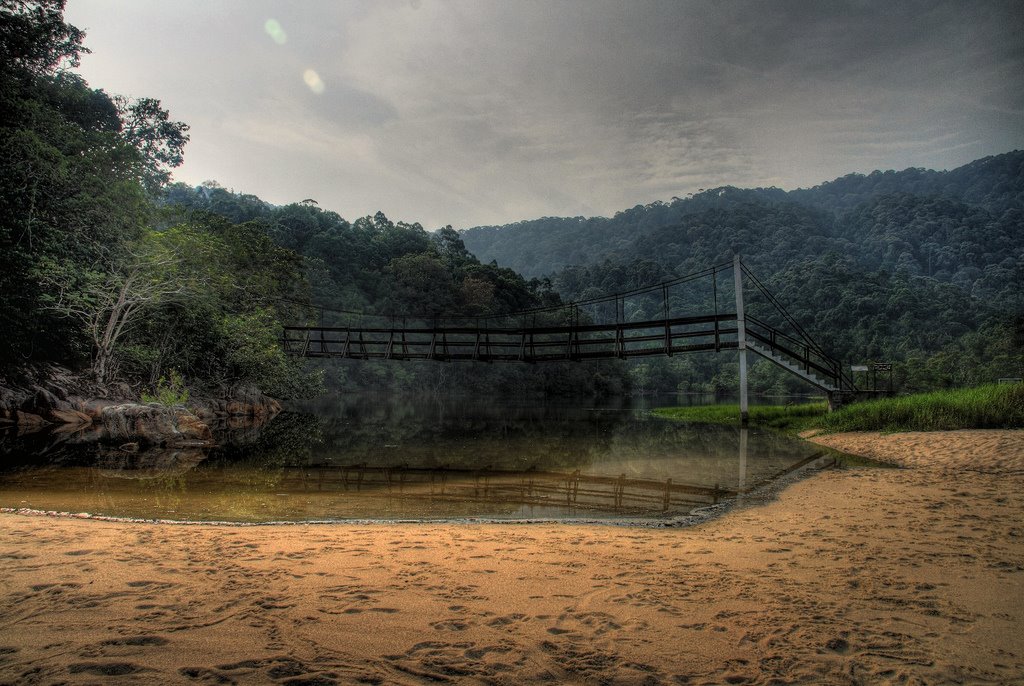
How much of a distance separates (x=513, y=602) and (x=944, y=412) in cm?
1350

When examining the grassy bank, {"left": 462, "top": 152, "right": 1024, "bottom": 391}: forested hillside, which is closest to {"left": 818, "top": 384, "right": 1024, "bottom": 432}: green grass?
the grassy bank

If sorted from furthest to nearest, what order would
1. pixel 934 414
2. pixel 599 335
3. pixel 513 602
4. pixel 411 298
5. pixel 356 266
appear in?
pixel 599 335
pixel 356 266
pixel 411 298
pixel 934 414
pixel 513 602

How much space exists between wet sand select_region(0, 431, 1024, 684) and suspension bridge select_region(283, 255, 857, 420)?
1013 centimetres

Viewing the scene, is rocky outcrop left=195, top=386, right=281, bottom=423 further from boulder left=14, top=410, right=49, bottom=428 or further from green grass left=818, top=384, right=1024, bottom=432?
green grass left=818, top=384, right=1024, bottom=432

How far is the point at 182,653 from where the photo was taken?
2436 mm

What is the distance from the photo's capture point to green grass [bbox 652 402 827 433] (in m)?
16.6

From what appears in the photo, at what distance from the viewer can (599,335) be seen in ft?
206

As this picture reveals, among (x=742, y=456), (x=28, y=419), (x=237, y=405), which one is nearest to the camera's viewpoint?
(x=742, y=456)

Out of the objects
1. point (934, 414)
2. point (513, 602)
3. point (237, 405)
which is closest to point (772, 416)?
point (934, 414)

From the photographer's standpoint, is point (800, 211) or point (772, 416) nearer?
point (772, 416)

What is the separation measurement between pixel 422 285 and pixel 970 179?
370 feet

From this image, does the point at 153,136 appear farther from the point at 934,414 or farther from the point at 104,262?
the point at 934,414

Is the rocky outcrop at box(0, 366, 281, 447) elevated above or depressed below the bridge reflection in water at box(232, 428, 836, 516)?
above

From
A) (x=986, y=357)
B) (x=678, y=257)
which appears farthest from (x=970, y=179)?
(x=986, y=357)
